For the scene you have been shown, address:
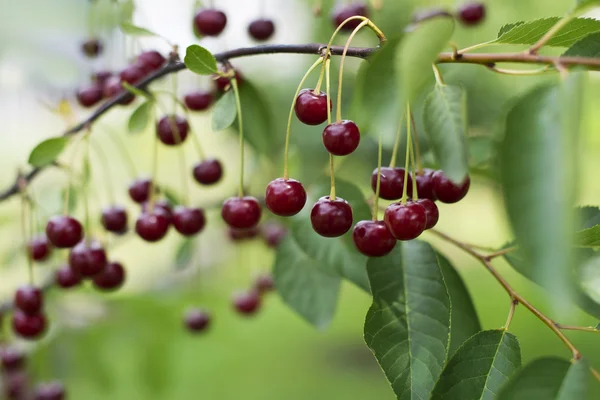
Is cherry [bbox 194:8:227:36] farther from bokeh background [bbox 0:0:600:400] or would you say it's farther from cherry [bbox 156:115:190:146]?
cherry [bbox 156:115:190:146]

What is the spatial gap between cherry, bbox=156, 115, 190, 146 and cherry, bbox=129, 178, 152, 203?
0.72 ft

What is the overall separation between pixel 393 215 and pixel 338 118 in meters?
0.14

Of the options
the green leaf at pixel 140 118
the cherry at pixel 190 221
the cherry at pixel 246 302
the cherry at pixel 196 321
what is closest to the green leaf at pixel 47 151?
the green leaf at pixel 140 118

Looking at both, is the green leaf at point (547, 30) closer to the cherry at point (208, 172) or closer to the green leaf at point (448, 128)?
the green leaf at point (448, 128)

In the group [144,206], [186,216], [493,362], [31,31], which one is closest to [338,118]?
[493,362]

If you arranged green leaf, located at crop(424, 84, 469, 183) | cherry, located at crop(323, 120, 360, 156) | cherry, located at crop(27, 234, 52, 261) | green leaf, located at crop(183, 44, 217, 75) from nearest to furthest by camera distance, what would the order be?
green leaf, located at crop(424, 84, 469, 183), cherry, located at crop(323, 120, 360, 156), green leaf, located at crop(183, 44, 217, 75), cherry, located at crop(27, 234, 52, 261)

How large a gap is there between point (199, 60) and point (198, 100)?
40cm

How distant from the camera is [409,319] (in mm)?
901

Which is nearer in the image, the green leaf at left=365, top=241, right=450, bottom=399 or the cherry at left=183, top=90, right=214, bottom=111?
the green leaf at left=365, top=241, right=450, bottom=399

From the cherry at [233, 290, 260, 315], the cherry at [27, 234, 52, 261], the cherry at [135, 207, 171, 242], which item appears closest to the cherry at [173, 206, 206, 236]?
the cherry at [135, 207, 171, 242]

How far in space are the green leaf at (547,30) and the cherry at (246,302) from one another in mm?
1712

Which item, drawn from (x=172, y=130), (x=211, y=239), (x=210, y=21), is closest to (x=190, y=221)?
(x=172, y=130)

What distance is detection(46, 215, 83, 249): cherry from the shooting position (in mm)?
1149

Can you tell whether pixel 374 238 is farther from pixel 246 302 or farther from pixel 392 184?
pixel 246 302
